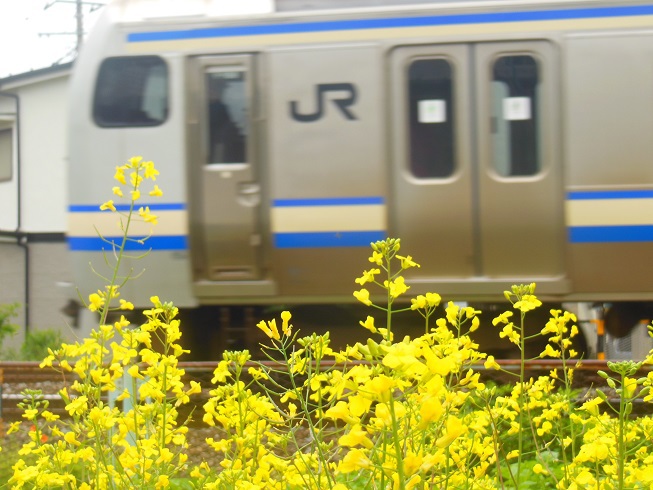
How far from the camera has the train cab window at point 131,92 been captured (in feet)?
22.4

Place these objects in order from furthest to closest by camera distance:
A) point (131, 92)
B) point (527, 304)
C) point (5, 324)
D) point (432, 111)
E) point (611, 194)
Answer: point (5, 324)
point (131, 92)
point (432, 111)
point (611, 194)
point (527, 304)

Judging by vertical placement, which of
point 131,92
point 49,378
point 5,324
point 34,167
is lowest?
point 5,324

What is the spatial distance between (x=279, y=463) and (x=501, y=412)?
0.73 meters

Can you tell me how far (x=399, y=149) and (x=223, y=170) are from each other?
1.29m

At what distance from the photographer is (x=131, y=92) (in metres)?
6.92

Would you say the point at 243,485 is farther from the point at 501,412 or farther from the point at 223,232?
the point at 223,232

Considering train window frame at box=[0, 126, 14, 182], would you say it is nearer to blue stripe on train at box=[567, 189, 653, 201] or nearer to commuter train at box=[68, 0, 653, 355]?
commuter train at box=[68, 0, 653, 355]

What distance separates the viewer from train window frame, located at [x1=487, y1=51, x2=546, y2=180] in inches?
251

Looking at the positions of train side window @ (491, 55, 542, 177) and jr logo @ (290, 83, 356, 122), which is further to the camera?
jr logo @ (290, 83, 356, 122)

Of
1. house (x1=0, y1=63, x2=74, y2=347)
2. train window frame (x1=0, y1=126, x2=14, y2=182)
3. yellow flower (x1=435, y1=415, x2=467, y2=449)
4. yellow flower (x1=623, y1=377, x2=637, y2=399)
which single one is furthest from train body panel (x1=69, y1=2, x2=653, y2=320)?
train window frame (x1=0, y1=126, x2=14, y2=182)

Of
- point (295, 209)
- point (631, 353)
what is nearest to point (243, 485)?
point (295, 209)

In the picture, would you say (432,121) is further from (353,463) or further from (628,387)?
(353,463)

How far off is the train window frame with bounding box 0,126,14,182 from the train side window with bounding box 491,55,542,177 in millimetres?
13806

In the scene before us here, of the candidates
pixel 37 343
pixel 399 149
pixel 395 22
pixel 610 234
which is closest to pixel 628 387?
pixel 610 234
